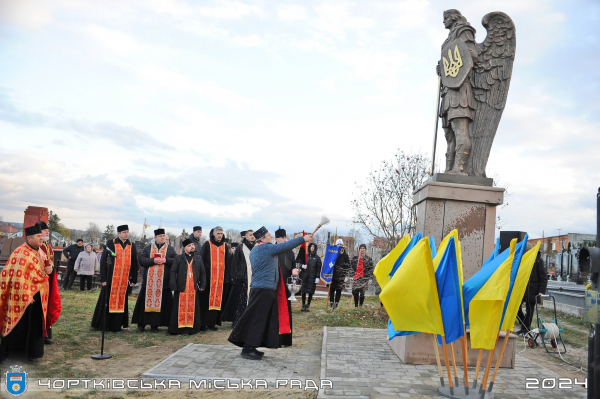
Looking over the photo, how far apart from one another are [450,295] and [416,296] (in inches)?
13.4

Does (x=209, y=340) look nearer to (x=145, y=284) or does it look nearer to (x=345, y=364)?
(x=145, y=284)

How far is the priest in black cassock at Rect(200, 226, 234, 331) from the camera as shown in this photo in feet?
32.0

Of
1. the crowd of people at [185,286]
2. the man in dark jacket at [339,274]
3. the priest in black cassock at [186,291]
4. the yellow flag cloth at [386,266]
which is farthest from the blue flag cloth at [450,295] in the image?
the man in dark jacket at [339,274]

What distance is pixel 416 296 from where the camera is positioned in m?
4.45

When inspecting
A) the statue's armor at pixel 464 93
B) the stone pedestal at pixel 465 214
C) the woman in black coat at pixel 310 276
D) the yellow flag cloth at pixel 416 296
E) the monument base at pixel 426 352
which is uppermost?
the statue's armor at pixel 464 93

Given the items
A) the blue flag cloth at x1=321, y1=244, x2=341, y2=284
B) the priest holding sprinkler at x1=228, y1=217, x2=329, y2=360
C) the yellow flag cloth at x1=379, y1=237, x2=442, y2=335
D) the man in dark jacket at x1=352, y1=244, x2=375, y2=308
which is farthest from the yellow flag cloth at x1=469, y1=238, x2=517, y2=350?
the blue flag cloth at x1=321, y1=244, x2=341, y2=284

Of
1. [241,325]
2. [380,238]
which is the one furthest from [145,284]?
[380,238]

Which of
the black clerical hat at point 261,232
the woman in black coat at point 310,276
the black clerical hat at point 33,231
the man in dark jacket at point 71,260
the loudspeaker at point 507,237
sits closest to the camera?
the loudspeaker at point 507,237

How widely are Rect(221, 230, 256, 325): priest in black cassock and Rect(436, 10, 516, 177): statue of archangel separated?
4.57 metres

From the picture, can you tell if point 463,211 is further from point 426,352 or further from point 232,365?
point 232,365

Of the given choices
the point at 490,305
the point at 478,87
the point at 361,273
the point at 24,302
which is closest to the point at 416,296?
the point at 490,305

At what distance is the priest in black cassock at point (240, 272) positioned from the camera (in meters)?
9.80

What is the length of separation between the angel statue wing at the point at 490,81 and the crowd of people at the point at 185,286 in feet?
10.6

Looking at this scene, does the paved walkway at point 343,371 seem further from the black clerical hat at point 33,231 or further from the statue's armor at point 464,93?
the statue's armor at point 464,93
